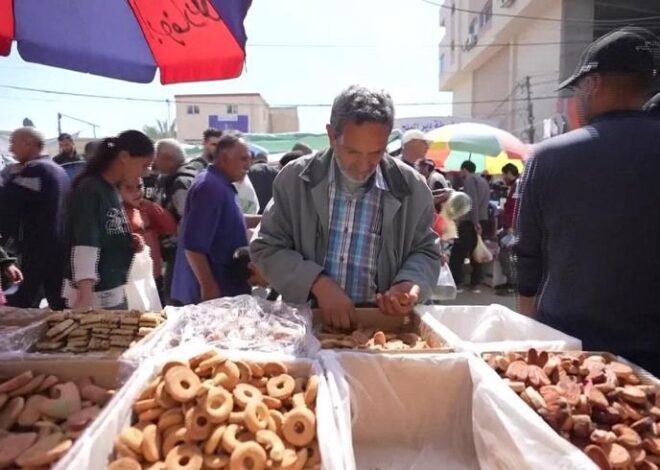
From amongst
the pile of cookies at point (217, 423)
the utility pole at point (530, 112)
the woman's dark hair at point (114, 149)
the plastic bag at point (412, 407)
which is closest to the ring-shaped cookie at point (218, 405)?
the pile of cookies at point (217, 423)

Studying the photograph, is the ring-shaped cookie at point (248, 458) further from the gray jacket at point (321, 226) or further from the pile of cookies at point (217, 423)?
the gray jacket at point (321, 226)

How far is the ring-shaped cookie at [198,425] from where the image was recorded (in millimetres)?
1110

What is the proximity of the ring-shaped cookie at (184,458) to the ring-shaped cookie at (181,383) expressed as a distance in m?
0.10

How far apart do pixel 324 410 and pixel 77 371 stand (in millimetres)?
669

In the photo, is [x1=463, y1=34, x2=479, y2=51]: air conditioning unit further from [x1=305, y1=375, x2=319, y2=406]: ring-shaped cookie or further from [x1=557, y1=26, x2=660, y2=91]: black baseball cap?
[x1=305, y1=375, x2=319, y2=406]: ring-shaped cookie

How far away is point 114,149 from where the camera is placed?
2770 millimetres

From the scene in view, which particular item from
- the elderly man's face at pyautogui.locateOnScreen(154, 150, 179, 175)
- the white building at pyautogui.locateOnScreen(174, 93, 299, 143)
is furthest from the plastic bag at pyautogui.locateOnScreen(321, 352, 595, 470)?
the white building at pyautogui.locateOnScreen(174, 93, 299, 143)

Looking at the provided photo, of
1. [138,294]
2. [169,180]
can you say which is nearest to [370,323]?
[138,294]

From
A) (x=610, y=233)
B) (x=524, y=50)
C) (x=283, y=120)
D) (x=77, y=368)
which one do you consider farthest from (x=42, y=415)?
(x=283, y=120)

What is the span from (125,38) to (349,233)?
5.17 feet

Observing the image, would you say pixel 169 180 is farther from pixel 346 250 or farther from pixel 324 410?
pixel 324 410

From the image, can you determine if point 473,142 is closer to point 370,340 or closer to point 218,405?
point 370,340

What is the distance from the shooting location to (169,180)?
410cm

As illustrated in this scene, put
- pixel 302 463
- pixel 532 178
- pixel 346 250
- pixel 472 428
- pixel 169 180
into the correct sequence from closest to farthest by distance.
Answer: pixel 302 463, pixel 472 428, pixel 532 178, pixel 346 250, pixel 169 180
